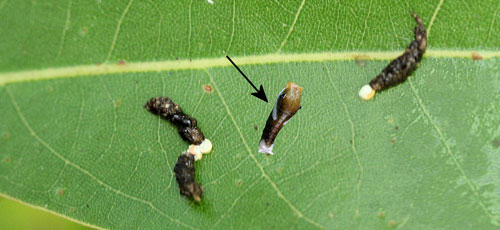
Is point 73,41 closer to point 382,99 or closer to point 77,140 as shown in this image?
point 77,140

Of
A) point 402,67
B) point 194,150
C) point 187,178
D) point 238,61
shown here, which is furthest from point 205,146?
point 402,67

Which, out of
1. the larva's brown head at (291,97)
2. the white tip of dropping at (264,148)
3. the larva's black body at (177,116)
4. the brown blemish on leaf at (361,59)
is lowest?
the larva's black body at (177,116)

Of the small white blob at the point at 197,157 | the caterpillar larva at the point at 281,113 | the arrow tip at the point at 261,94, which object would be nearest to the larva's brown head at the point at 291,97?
the caterpillar larva at the point at 281,113

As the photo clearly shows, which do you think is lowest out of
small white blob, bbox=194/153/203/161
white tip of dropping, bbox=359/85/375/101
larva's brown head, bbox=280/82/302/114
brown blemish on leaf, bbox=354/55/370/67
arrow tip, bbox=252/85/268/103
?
small white blob, bbox=194/153/203/161

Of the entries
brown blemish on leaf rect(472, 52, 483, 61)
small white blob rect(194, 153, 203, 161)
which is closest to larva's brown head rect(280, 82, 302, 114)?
small white blob rect(194, 153, 203, 161)

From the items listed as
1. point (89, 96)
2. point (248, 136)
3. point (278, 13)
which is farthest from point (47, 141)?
point (278, 13)

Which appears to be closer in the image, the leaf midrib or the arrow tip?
the leaf midrib

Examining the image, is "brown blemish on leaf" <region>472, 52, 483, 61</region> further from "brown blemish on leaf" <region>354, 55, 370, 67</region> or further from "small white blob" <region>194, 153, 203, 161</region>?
"small white blob" <region>194, 153, 203, 161</region>

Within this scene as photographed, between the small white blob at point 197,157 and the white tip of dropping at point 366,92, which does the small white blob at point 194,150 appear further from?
the white tip of dropping at point 366,92
